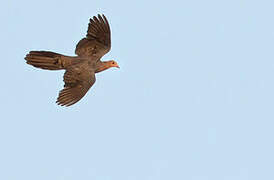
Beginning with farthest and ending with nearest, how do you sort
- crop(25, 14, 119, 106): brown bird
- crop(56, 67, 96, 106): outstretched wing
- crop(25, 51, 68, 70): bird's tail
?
crop(25, 51, 68, 70): bird's tail
crop(25, 14, 119, 106): brown bird
crop(56, 67, 96, 106): outstretched wing

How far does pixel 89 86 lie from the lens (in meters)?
19.8

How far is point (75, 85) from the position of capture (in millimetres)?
19656

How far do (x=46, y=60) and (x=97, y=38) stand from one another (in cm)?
235

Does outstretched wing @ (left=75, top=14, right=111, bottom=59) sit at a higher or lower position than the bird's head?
higher

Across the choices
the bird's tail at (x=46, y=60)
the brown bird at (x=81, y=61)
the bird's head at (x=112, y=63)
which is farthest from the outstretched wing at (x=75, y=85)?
the bird's head at (x=112, y=63)

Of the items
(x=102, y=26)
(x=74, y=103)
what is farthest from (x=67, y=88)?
(x=102, y=26)

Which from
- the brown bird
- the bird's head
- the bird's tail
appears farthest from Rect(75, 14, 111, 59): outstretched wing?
the bird's tail

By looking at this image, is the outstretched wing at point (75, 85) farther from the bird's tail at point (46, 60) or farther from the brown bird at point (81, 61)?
the bird's tail at point (46, 60)

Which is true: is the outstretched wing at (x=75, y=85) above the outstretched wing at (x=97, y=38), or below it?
below

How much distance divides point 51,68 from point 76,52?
1.58m

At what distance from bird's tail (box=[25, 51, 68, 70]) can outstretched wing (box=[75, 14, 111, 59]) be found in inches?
61.2

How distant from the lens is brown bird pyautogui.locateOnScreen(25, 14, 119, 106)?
768 inches

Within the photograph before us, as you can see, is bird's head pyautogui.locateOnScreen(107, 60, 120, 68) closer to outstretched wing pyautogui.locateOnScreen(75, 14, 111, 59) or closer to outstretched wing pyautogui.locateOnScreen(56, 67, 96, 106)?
outstretched wing pyautogui.locateOnScreen(75, 14, 111, 59)

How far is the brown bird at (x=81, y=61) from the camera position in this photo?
64.0 feet
